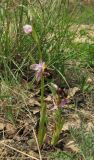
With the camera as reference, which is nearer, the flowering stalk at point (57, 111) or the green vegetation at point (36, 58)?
the flowering stalk at point (57, 111)

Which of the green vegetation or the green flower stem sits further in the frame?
the green vegetation

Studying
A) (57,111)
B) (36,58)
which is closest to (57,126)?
(57,111)

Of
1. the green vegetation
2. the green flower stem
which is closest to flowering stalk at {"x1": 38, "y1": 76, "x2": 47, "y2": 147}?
the green flower stem

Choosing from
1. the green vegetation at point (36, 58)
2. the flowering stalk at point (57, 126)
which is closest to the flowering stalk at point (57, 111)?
the flowering stalk at point (57, 126)

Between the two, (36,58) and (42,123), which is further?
(36,58)

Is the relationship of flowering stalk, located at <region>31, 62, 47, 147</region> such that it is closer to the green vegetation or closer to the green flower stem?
the green flower stem

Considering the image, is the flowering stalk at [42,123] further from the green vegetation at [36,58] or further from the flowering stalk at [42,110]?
the green vegetation at [36,58]

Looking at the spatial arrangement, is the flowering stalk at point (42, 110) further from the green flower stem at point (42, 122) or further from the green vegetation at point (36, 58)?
the green vegetation at point (36, 58)

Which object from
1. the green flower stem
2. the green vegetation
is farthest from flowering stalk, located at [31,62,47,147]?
the green vegetation

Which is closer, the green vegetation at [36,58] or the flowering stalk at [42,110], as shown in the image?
the flowering stalk at [42,110]

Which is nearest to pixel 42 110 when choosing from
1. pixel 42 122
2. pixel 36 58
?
pixel 42 122

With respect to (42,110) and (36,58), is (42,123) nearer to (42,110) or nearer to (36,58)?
(42,110)

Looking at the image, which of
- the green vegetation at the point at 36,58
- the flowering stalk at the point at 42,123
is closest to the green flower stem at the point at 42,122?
the flowering stalk at the point at 42,123
